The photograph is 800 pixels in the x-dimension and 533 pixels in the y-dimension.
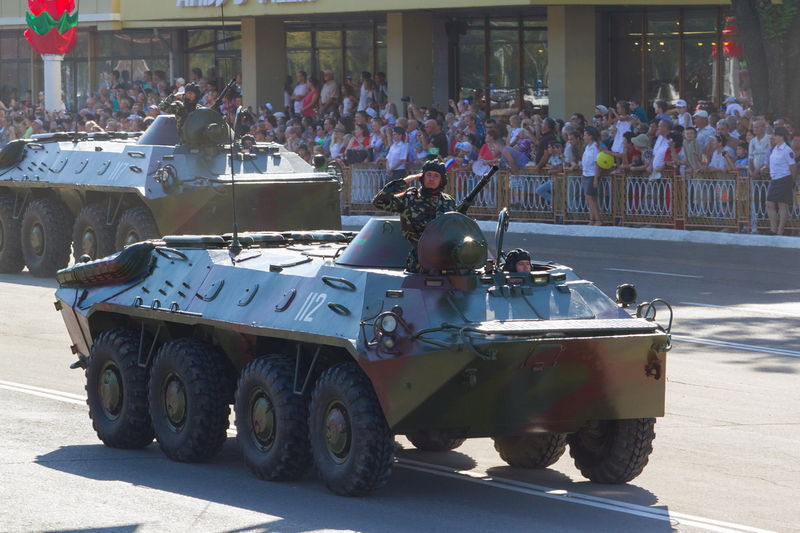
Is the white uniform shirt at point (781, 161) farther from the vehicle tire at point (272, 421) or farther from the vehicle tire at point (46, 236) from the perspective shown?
the vehicle tire at point (272, 421)

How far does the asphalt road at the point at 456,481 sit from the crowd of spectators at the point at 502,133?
8.84 meters

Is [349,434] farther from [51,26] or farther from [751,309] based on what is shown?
[51,26]

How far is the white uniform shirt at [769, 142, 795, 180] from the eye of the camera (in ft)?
75.6

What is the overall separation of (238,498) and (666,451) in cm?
323

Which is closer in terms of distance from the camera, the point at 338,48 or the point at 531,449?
the point at 531,449

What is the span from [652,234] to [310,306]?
15859mm

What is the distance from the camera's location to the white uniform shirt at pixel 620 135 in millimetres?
25891

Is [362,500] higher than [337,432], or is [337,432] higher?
[337,432]

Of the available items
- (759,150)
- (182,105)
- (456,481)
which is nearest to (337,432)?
(456,481)

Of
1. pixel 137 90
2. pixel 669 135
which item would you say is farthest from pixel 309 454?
pixel 137 90

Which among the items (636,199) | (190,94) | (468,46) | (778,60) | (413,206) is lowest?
(413,206)

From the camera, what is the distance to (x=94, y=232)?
23.1m

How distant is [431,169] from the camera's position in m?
10.7

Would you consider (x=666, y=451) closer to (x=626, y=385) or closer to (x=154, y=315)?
(x=626, y=385)
